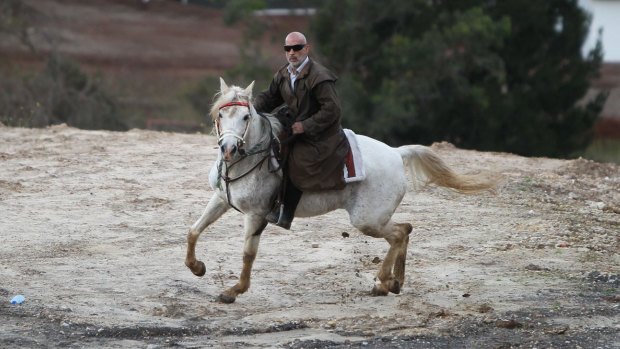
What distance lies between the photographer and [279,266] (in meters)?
11.1

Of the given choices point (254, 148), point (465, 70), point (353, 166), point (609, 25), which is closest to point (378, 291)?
point (353, 166)

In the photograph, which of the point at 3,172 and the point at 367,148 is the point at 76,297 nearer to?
the point at 367,148

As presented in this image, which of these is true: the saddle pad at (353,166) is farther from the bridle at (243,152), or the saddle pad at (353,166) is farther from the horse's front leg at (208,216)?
the horse's front leg at (208,216)

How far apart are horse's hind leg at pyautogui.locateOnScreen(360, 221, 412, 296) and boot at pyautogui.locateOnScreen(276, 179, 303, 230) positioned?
0.71m

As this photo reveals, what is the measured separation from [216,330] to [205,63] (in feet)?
105

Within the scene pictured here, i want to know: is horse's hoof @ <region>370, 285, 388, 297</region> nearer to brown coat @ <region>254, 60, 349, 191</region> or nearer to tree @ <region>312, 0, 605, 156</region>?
brown coat @ <region>254, 60, 349, 191</region>

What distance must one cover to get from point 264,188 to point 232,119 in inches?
29.9

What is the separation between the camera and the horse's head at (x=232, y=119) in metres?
8.92

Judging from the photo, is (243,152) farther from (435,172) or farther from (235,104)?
(435,172)

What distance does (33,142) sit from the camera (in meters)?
16.2

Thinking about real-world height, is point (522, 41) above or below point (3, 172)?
above

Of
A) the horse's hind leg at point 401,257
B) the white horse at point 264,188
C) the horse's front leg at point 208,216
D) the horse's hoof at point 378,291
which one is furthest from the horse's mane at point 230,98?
the horse's hoof at point 378,291

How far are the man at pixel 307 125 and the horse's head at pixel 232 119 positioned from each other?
490 mm

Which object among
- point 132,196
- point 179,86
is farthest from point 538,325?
point 179,86
